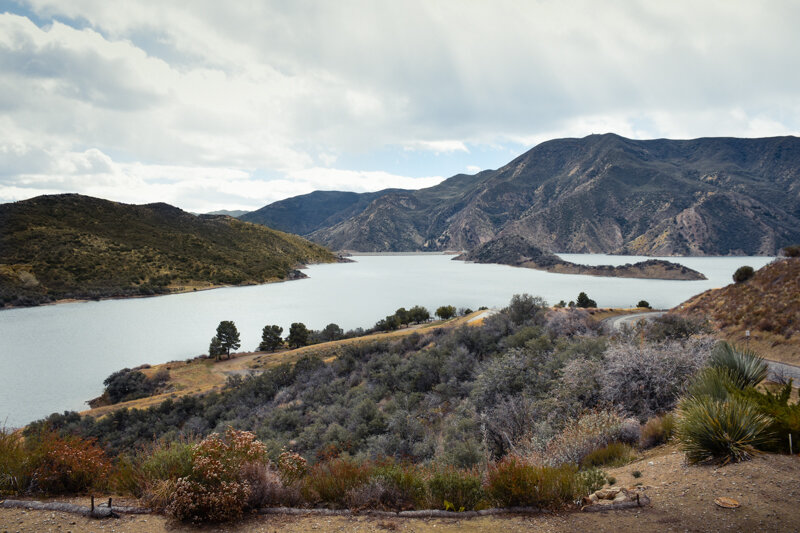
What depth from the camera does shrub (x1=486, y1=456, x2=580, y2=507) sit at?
3.99 meters

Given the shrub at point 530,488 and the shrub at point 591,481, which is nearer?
the shrub at point 530,488

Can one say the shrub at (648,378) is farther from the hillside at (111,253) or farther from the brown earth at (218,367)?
the hillside at (111,253)

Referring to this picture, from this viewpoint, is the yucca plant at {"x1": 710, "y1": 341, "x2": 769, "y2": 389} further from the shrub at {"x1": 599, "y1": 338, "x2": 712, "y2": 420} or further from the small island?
the small island

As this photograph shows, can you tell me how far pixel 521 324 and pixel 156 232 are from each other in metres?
92.2

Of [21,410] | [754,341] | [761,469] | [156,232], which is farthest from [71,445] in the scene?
[156,232]

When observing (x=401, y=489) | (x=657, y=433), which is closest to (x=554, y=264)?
(x=657, y=433)

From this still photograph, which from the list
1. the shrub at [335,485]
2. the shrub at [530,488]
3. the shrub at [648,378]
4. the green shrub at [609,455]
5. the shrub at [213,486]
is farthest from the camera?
the shrub at [648,378]

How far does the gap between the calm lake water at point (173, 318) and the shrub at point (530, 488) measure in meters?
16.1

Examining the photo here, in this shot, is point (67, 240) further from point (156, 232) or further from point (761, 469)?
point (761, 469)

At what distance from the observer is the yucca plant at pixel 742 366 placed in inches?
249

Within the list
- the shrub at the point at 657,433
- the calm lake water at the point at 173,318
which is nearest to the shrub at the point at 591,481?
the shrub at the point at 657,433

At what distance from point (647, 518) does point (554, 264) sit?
115 metres

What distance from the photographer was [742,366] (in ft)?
21.2

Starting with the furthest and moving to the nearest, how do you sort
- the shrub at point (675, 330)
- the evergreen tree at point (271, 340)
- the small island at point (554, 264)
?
the small island at point (554, 264), the evergreen tree at point (271, 340), the shrub at point (675, 330)
